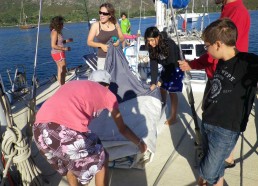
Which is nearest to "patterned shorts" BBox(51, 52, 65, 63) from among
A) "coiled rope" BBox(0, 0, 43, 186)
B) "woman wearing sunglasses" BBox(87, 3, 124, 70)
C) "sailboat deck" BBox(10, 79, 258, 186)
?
"woman wearing sunglasses" BBox(87, 3, 124, 70)

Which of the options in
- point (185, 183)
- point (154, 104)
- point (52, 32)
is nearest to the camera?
point (185, 183)

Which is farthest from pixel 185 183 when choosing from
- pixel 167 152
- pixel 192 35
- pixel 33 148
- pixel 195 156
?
pixel 192 35

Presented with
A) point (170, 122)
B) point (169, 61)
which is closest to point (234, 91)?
point (169, 61)

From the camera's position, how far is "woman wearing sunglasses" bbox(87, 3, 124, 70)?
471 centimetres

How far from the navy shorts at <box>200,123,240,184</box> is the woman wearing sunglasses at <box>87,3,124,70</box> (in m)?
2.94

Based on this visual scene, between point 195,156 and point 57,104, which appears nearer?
point 57,104

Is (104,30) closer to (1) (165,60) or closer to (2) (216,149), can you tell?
(1) (165,60)

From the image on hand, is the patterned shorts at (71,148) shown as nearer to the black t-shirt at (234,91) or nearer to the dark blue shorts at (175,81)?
the black t-shirt at (234,91)

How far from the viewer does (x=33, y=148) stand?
13.7 ft

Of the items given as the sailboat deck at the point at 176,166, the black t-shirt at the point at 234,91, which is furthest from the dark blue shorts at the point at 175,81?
the black t-shirt at the point at 234,91

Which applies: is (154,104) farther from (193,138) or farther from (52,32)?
(52,32)

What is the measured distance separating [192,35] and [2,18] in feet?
325

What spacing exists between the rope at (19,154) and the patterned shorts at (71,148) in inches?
13.9

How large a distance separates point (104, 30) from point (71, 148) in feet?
10.2
